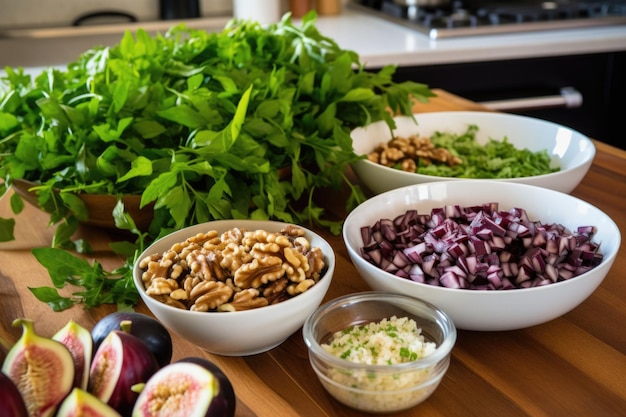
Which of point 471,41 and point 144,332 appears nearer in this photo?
point 144,332

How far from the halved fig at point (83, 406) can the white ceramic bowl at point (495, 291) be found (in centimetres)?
40

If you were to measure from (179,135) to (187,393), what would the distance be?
0.60 m

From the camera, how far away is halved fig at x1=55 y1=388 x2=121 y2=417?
2.16ft

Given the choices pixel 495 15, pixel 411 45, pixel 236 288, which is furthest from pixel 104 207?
pixel 495 15

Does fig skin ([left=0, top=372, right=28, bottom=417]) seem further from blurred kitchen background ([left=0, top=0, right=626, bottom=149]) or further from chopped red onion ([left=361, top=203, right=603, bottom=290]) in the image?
blurred kitchen background ([left=0, top=0, right=626, bottom=149])

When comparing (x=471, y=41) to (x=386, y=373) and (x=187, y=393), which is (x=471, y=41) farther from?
(x=187, y=393)

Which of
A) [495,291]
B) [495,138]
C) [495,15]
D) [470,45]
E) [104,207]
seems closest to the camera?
[495,291]

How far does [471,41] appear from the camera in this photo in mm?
2484

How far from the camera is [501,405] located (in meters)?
0.82

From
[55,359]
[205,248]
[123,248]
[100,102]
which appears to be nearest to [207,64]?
[100,102]

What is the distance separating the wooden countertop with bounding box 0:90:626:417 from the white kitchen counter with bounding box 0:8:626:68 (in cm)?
139

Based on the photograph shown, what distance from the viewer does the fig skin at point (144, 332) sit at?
31.5 inches

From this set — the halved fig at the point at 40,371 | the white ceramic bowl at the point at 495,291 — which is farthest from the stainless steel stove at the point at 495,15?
the halved fig at the point at 40,371

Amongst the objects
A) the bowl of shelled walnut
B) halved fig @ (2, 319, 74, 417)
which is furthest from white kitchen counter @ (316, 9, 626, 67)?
halved fig @ (2, 319, 74, 417)
